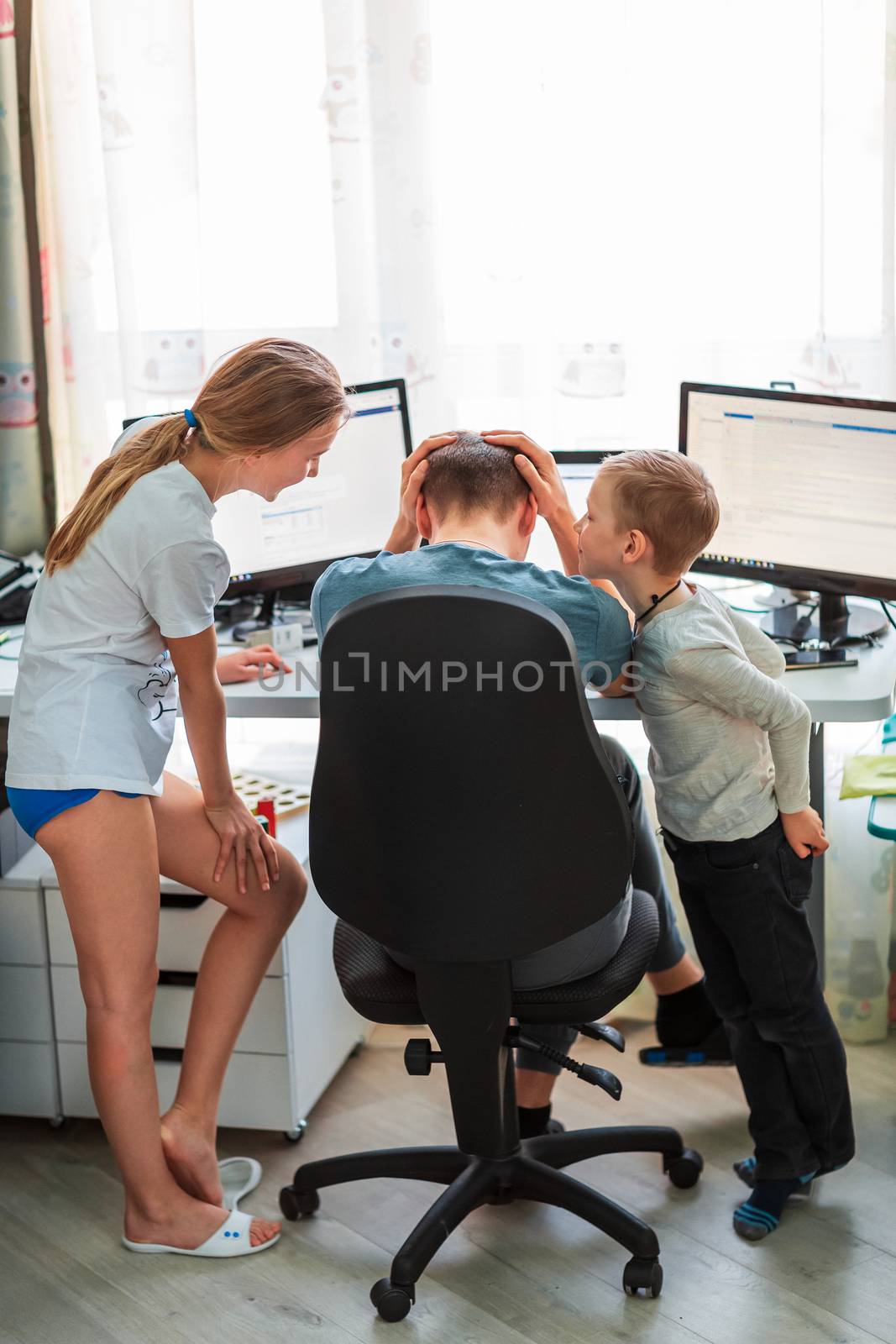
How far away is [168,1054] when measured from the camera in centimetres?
217

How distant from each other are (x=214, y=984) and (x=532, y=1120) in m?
0.53

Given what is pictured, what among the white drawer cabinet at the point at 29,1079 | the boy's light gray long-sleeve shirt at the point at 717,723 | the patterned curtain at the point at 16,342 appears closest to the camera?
the boy's light gray long-sleeve shirt at the point at 717,723

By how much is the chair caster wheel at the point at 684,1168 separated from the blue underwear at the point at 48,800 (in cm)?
96

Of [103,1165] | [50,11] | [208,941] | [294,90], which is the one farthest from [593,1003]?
[50,11]

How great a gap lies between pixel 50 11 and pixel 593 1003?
2.14 m

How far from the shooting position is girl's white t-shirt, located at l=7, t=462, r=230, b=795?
66.3 inches

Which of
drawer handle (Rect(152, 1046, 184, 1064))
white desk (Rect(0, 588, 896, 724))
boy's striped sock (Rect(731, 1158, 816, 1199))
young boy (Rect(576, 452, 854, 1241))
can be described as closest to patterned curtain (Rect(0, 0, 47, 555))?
white desk (Rect(0, 588, 896, 724))

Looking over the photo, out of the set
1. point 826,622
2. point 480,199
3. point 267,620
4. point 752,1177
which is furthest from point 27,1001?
point 480,199

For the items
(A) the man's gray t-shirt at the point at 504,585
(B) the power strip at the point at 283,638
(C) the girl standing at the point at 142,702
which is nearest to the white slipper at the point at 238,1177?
(C) the girl standing at the point at 142,702

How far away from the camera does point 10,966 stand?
7.18 ft

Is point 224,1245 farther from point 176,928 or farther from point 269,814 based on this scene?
point 269,814

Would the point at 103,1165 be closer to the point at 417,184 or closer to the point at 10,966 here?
the point at 10,966

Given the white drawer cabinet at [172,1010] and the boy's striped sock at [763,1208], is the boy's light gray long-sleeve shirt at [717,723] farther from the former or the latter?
the white drawer cabinet at [172,1010]

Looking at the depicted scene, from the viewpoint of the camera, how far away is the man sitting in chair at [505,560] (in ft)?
5.19
